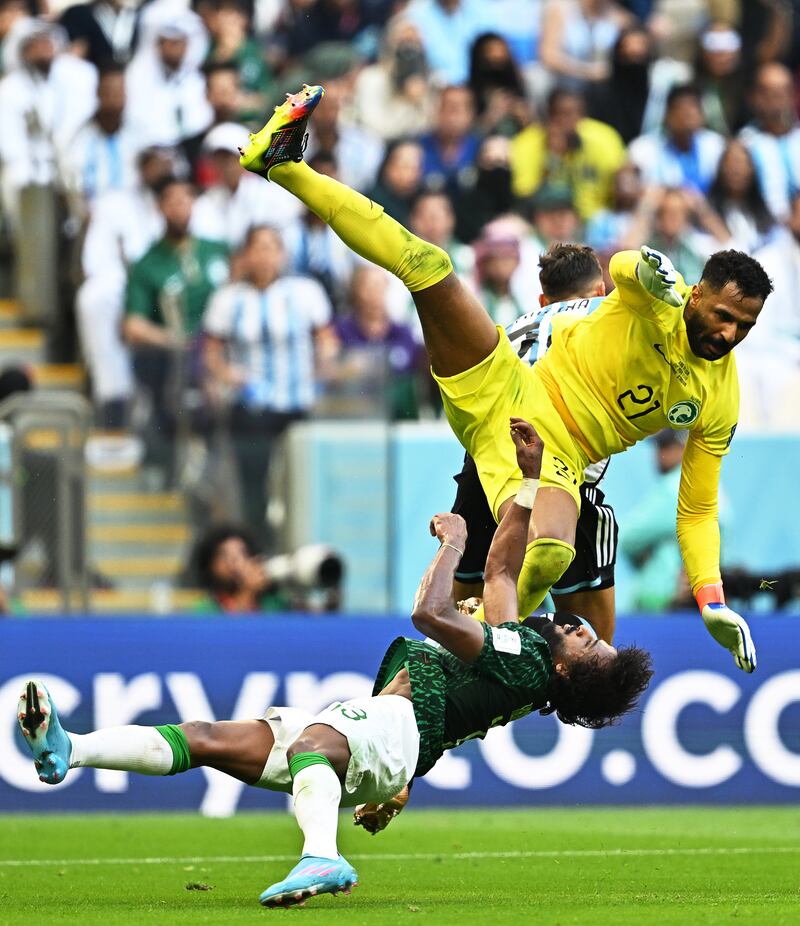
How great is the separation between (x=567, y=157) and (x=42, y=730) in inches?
448

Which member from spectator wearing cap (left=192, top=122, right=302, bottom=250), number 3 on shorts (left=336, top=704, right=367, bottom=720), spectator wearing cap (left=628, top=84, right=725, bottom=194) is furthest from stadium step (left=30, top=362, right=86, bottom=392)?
number 3 on shorts (left=336, top=704, right=367, bottom=720)

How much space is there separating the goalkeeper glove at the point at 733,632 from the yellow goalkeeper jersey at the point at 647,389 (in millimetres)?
292

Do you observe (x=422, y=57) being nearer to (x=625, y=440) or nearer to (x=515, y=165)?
(x=515, y=165)

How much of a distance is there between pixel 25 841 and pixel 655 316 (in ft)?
15.4

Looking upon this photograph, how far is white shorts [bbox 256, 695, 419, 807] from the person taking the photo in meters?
7.43

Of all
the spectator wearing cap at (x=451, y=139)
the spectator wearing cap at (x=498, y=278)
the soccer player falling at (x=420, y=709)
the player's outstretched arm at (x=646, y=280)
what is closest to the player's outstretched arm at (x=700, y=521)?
the player's outstretched arm at (x=646, y=280)

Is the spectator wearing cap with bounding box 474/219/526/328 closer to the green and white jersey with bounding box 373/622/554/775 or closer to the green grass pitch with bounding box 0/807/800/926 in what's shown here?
the green grass pitch with bounding box 0/807/800/926

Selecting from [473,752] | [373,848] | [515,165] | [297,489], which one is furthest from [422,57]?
[373,848]

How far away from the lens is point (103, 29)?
1781cm

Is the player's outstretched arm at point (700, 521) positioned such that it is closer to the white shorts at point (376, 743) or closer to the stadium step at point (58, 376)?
the white shorts at point (376, 743)

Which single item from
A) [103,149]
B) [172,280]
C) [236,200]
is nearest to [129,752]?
[172,280]

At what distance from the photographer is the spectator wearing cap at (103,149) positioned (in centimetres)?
1670

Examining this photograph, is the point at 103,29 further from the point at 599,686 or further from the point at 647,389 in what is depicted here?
the point at 599,686

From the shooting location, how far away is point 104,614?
13250 mm
